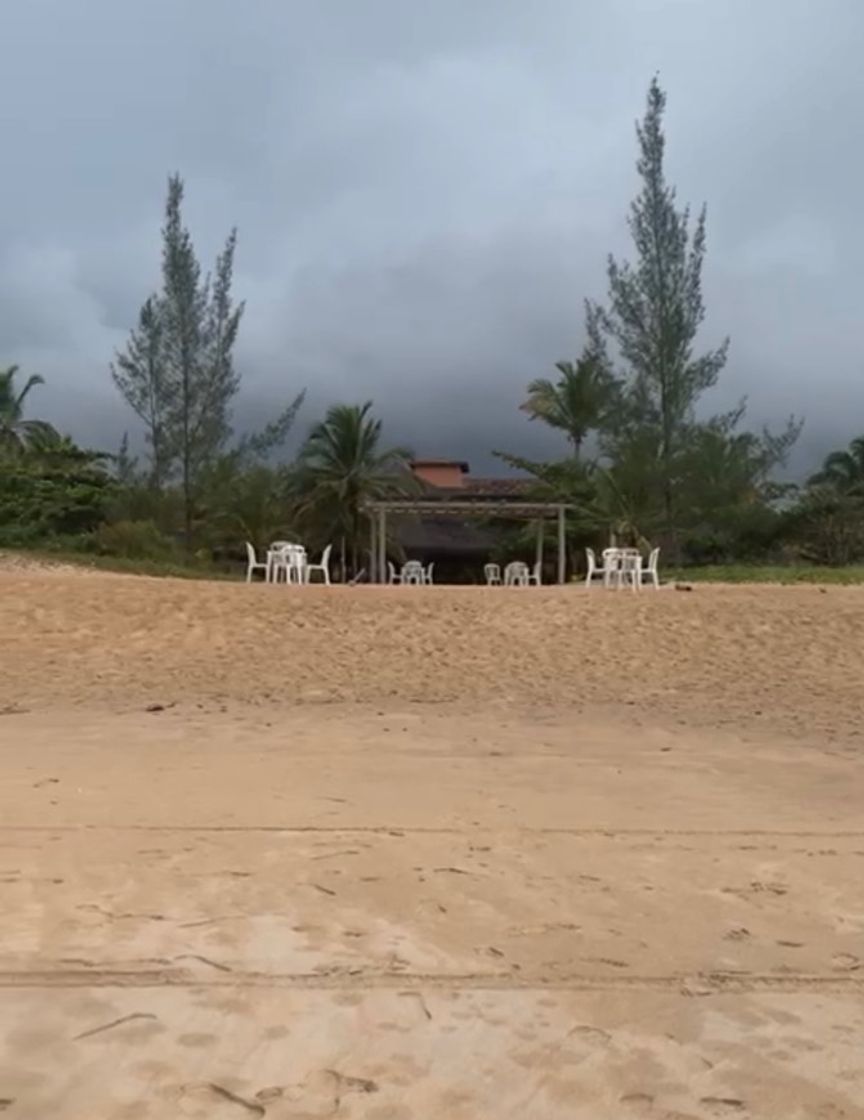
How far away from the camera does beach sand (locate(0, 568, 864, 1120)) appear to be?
98.6 inches

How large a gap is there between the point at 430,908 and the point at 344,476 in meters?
29.2

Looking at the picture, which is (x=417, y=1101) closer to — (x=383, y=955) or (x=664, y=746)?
(x=383, y=955)

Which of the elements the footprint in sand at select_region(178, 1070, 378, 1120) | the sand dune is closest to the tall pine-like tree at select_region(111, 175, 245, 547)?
the sand dune

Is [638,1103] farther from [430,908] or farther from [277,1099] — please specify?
[430,908]

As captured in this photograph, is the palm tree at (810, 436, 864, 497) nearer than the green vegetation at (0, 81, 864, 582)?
No

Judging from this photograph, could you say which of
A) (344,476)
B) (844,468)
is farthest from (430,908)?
(844,468)

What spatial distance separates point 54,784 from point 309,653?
5.94 m

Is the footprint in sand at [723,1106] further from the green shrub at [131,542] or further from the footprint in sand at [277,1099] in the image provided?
the green shrub at [131,542]

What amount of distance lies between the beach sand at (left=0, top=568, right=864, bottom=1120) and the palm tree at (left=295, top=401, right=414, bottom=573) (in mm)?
23097

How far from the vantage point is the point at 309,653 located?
11555mm

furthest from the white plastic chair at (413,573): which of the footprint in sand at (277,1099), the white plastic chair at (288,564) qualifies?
the footprint in sand at (277,1099)

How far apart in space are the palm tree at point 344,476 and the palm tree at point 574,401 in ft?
16.4

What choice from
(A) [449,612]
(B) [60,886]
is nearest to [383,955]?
(B) [60,886]

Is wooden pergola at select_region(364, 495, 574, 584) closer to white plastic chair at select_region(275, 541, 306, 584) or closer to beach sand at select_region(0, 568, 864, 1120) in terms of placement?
white plastic chair at select_region(275, 541, 306, 584)
